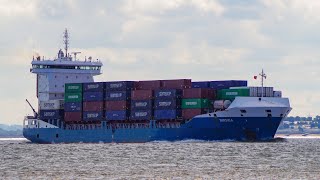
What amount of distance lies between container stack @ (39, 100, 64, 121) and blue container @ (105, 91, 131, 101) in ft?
41.5

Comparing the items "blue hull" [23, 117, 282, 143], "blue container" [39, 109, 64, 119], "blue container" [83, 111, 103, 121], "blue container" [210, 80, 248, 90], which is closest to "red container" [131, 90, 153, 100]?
"blue hull" [23, 117, 282, 143]

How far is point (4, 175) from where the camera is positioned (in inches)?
2547

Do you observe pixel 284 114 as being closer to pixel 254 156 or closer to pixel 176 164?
pixel 254 156

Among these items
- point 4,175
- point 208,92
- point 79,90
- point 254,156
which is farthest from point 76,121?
point 4,175

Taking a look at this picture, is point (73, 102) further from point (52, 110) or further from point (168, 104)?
point (168, 104)

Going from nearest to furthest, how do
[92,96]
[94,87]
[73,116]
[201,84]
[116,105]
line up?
[201,84] → [116,105] → [92,96] → [94,87] → [73,116]

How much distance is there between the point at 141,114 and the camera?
13262 cm

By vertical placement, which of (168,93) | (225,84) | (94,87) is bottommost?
(168,93)

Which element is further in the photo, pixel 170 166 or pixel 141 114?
pixel 141 114

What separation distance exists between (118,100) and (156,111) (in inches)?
285

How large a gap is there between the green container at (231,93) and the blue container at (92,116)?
2039cm

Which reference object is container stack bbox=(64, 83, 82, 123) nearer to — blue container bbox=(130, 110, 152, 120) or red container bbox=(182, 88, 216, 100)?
blue container bbox=(130, 110, 152, 120)

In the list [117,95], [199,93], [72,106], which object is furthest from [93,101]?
[199,93]

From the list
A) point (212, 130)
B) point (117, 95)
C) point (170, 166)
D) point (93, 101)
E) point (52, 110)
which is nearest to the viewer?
point (170, 166)
